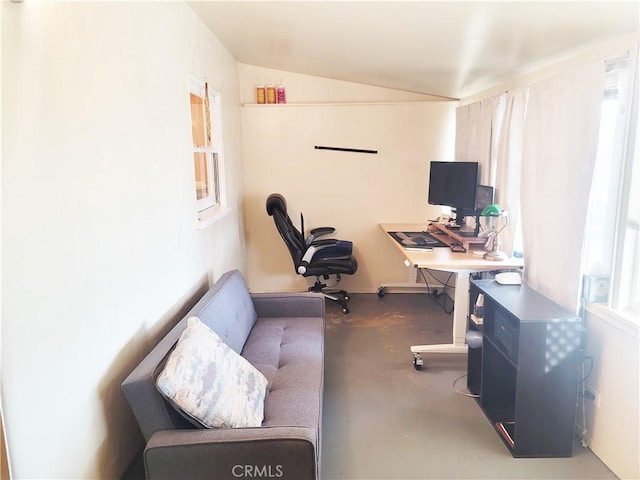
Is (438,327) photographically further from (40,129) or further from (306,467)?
(40,129)

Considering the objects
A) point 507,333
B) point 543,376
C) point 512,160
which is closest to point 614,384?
point 543,376

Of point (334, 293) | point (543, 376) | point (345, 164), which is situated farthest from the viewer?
point (345, 164)

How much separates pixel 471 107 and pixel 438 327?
197 centimetres

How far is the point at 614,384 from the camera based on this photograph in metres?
1.95

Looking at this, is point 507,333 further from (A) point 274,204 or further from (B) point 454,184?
(A) point 274,204

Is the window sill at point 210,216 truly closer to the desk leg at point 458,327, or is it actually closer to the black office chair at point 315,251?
the black office chair at point 315,251

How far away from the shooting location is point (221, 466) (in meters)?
1.43

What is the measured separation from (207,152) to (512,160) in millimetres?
2255

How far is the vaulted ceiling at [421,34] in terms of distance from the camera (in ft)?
6.30

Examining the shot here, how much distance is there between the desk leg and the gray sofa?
79cm

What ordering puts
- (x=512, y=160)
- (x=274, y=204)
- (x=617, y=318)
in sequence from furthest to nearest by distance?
(x=274, y=204) → (x=512, y=160) → (x=617, y=318)

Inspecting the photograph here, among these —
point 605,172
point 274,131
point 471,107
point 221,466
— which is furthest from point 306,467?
point 274,131

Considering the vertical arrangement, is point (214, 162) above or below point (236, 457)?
above

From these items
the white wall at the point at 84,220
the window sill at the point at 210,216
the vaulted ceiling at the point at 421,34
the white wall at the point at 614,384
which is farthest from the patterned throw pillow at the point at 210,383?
the vaulted ceiling at the point at 421,34
